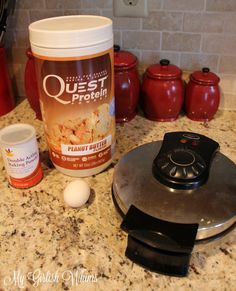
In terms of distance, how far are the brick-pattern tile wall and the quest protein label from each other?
295 mm

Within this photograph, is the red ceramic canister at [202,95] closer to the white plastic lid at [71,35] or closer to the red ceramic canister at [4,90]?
the white plastic lid at [71,35]

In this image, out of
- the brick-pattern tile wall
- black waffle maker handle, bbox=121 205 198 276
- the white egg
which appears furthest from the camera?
the brick-pattern tile wall

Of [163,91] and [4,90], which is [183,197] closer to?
[163,91]

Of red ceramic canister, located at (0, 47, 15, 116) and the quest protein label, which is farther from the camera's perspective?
red ceramic canister, located at (0, 47, 15, 116)

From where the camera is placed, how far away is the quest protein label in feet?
1.74

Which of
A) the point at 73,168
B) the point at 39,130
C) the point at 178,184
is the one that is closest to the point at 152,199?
the point at 178,184

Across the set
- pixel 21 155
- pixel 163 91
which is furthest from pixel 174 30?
pixel 21 155

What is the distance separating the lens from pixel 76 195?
56 cm

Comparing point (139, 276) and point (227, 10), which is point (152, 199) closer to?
point (139, 276)

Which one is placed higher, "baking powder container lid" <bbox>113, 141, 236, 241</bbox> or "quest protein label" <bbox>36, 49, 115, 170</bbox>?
"quest protein label" <bbox>36, 49, 115, 170</bbox>

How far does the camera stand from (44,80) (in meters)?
0.55

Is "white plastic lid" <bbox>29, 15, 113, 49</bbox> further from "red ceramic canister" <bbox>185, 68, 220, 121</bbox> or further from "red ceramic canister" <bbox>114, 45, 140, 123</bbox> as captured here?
"red ceramic canister" <bbox>185, 68, 220, 121</bbox>

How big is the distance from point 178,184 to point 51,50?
297 millimetres

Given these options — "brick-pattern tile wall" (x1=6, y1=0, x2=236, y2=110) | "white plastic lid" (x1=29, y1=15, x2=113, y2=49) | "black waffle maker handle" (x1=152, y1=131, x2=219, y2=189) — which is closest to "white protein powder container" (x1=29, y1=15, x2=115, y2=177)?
"white plastic lid" (x1=29, y1=15, x2=113, y2=49)
